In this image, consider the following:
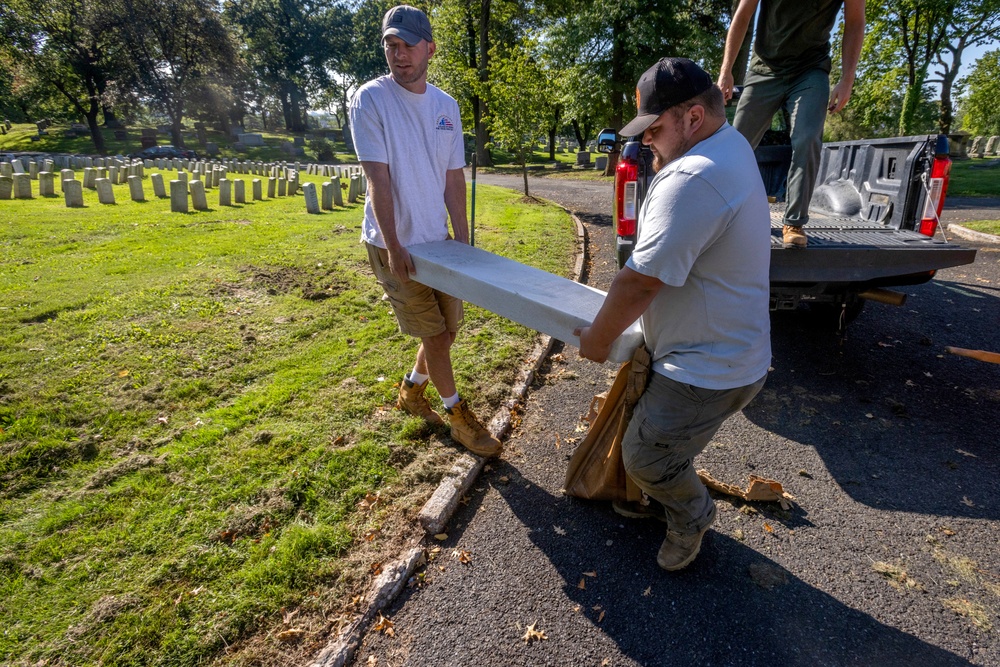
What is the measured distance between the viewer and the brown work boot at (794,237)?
3.66m

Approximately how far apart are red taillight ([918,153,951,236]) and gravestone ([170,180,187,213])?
1345 cm

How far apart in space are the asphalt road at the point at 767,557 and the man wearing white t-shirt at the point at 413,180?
761 mm

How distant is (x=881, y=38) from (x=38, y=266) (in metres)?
37.6

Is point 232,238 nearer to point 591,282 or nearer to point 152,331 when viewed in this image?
point 152,331

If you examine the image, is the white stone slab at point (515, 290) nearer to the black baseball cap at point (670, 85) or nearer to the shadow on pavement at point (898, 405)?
the black baseball cap at point (670, 85)

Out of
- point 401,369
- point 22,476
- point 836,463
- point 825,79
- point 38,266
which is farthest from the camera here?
point 38,266

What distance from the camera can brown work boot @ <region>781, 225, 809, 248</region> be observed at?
3660 mm

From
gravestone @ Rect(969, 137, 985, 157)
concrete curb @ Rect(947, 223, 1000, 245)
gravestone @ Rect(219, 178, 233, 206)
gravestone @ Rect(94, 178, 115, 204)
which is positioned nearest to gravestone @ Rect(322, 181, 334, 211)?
gravestone @ Rect(219, 178, 233, 206)

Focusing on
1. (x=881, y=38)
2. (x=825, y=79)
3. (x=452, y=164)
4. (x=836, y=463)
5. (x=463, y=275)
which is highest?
(x=881, y=38)

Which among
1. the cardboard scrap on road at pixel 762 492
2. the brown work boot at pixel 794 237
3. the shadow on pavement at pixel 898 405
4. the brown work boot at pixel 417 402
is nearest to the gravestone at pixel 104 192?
the brown work boot at pixel 417 402

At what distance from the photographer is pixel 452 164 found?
3.18 meters

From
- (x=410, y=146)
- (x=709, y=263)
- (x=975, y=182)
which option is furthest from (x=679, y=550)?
(x=975, y=182)

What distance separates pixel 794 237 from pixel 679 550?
242 cm

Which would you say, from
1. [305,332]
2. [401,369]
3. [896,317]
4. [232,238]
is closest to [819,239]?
[896,317]
